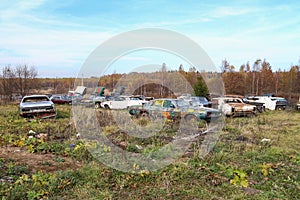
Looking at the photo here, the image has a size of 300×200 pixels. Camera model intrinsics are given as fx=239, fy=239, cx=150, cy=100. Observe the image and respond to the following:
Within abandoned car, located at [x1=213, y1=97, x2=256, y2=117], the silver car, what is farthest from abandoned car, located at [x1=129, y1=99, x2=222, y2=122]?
the silver car

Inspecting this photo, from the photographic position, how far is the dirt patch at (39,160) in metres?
5.16

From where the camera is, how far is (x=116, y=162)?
17.3ft

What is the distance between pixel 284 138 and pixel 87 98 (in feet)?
35.3

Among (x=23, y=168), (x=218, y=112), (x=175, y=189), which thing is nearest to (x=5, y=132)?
(x=23, y=168)

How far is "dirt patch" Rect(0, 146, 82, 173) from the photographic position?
516 cm

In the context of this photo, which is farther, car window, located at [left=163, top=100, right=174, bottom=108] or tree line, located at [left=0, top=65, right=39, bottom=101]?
tree line, located at [left=0, top=65, right=39, bottom=101]

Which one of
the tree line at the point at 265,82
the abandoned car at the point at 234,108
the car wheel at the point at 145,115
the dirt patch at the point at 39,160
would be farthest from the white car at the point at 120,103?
the tree line at the point at 265,82

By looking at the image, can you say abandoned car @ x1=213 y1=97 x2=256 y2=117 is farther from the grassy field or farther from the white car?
the grassy field

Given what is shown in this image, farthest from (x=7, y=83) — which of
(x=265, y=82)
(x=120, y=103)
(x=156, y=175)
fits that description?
(x=265, y=82)

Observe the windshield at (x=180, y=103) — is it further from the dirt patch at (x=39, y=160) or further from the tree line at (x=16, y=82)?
the tree line at (x=16, y=82)

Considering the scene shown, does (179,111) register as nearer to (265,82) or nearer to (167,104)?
(167,104)

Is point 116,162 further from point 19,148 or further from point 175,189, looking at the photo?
point 19,148

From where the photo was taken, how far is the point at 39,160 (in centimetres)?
565

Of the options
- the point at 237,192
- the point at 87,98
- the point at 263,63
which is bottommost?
the point at 237,192
